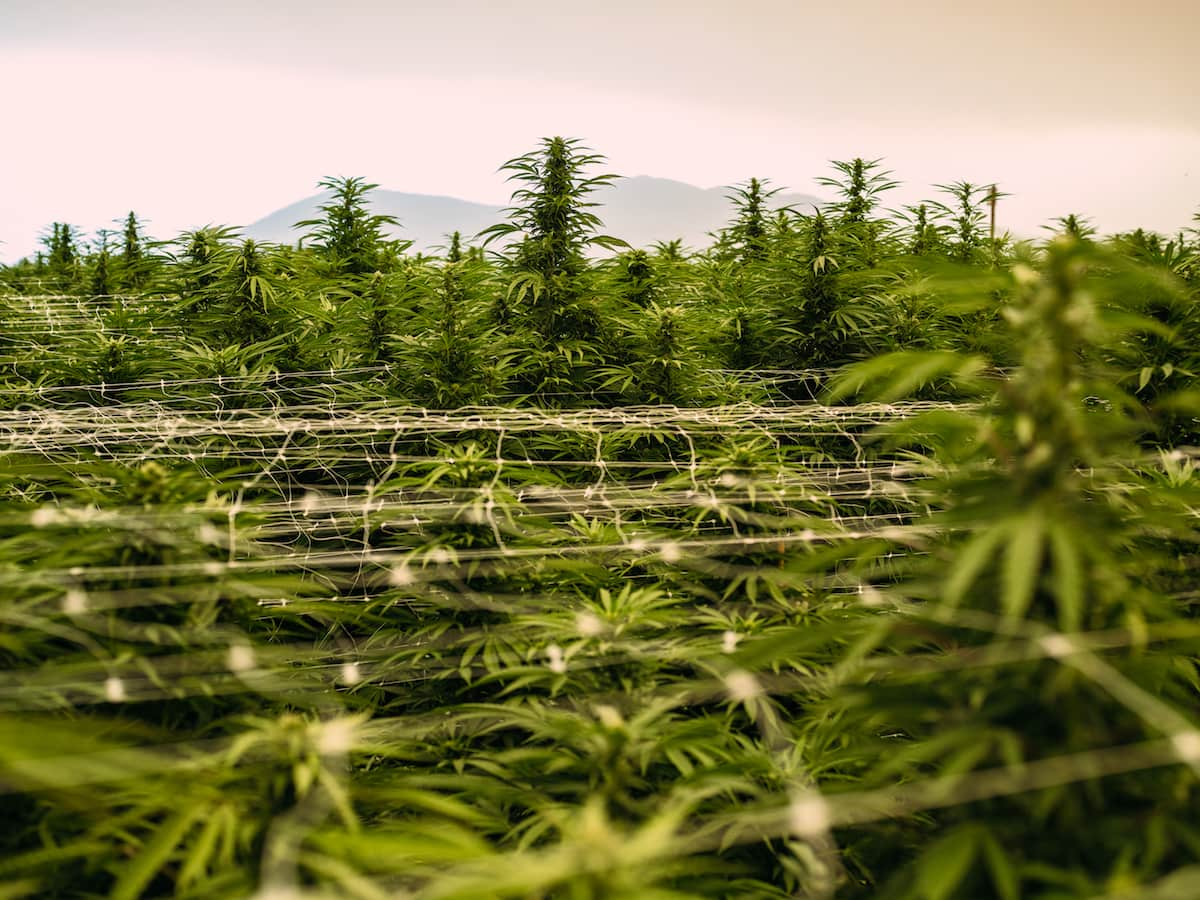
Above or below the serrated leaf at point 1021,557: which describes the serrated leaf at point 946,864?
below

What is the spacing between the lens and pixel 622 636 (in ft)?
4.39

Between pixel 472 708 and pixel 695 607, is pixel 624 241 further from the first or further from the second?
pixel 472 708

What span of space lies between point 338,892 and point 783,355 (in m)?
2.54

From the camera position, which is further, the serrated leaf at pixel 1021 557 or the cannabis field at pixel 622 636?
the cannabis field at pixel 622 636

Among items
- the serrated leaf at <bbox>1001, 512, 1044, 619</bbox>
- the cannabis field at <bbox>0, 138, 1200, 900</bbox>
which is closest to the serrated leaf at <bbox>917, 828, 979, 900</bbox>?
the cannabis field at <bbox>0, 138, 1200, 900</bbox>

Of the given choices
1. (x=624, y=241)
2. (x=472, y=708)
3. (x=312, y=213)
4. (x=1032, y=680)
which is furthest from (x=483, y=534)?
(x=312, y=213)

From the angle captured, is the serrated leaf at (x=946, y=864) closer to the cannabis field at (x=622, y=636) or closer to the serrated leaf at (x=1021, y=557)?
the cannabis field at (x=622, y=636)

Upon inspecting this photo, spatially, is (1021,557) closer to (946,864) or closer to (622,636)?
(946,864)

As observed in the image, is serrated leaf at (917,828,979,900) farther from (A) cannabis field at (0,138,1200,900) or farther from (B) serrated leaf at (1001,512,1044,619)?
(B) serrated leaf at (1001,512,1044,619)

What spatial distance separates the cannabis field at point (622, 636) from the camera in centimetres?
79

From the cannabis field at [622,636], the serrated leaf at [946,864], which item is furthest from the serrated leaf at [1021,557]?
the serrated leaf at [946,864]

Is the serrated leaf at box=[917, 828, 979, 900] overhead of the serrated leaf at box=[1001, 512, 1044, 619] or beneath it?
beneath

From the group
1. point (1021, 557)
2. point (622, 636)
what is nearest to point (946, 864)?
point (1021, 557)

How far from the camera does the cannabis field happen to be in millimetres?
785
